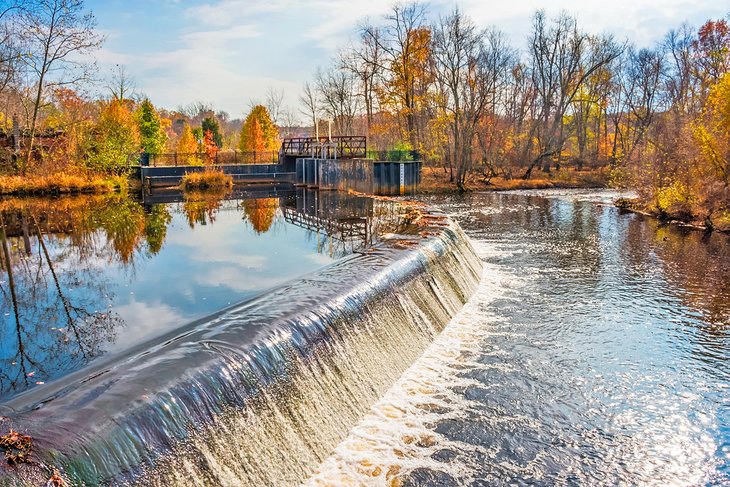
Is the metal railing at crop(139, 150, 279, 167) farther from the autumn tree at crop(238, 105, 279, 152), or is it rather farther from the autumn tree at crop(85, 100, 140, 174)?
the autumn tree at crop(85, 100, 140, 174)

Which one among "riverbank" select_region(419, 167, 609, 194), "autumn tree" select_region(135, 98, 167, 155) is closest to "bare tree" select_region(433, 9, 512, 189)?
"riverbank" select_region(419, 167, 609, 194)

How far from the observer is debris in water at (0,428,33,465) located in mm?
3373

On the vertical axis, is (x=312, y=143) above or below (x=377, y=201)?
above

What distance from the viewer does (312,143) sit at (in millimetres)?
33250

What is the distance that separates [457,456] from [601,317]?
16.8 ft

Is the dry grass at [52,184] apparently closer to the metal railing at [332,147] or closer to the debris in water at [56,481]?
the metal railing at [332,147]

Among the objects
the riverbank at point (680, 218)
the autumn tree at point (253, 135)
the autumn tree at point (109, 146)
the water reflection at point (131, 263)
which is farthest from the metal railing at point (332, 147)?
the riverbank at point (680, 218)

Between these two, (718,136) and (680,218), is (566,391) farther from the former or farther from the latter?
(680,218)

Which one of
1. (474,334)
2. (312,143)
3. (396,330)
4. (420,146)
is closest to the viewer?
(396,330)

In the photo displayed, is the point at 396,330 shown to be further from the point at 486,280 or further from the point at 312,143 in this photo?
the point at 312,143

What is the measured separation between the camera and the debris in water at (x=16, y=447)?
3373 millimetres

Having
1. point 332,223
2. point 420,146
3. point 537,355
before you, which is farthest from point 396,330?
point 420,146

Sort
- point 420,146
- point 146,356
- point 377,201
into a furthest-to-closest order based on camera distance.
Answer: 1. point 420,146
2. point 377,201
3. point 146,356

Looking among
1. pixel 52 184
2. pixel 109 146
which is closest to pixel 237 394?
pixel 52 184
